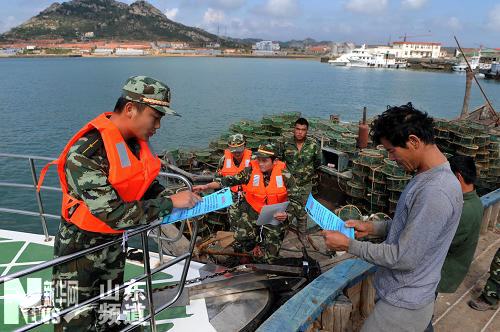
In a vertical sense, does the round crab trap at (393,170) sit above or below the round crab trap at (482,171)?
above

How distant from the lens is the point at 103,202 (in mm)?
2094

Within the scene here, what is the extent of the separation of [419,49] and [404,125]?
15930cm

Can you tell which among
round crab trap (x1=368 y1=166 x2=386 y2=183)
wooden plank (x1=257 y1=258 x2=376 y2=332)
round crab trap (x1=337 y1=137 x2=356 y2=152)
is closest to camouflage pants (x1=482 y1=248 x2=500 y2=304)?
wooden plank (x1=257 y1=258 x2=376 y2=332)

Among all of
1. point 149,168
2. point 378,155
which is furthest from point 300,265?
point 378,155

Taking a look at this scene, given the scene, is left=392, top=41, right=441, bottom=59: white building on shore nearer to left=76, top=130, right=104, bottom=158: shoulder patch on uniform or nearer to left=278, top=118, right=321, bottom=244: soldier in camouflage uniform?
left=278, top=118, right=321, bottom=244: soldier in camouflage uniform

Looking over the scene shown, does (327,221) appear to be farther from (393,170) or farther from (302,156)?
(393,170)

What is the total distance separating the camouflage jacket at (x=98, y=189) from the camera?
2.09 metres

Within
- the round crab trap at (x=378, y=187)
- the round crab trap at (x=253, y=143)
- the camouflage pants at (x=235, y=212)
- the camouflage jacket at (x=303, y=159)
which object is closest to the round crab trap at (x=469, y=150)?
the round crab trap at (x=378, y=187)

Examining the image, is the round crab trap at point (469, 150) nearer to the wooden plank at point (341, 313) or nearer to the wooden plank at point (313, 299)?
the wooden plank at point (313, 299)

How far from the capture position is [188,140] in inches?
1033

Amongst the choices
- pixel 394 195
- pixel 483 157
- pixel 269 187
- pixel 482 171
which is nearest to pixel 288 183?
pixel 269 187

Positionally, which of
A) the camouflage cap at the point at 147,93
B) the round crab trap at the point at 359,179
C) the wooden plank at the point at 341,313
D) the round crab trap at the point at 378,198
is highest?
the camouflage cap at the point at 147,93

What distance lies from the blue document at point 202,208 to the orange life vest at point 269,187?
2248 millimetres

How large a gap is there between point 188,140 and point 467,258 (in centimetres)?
2475
